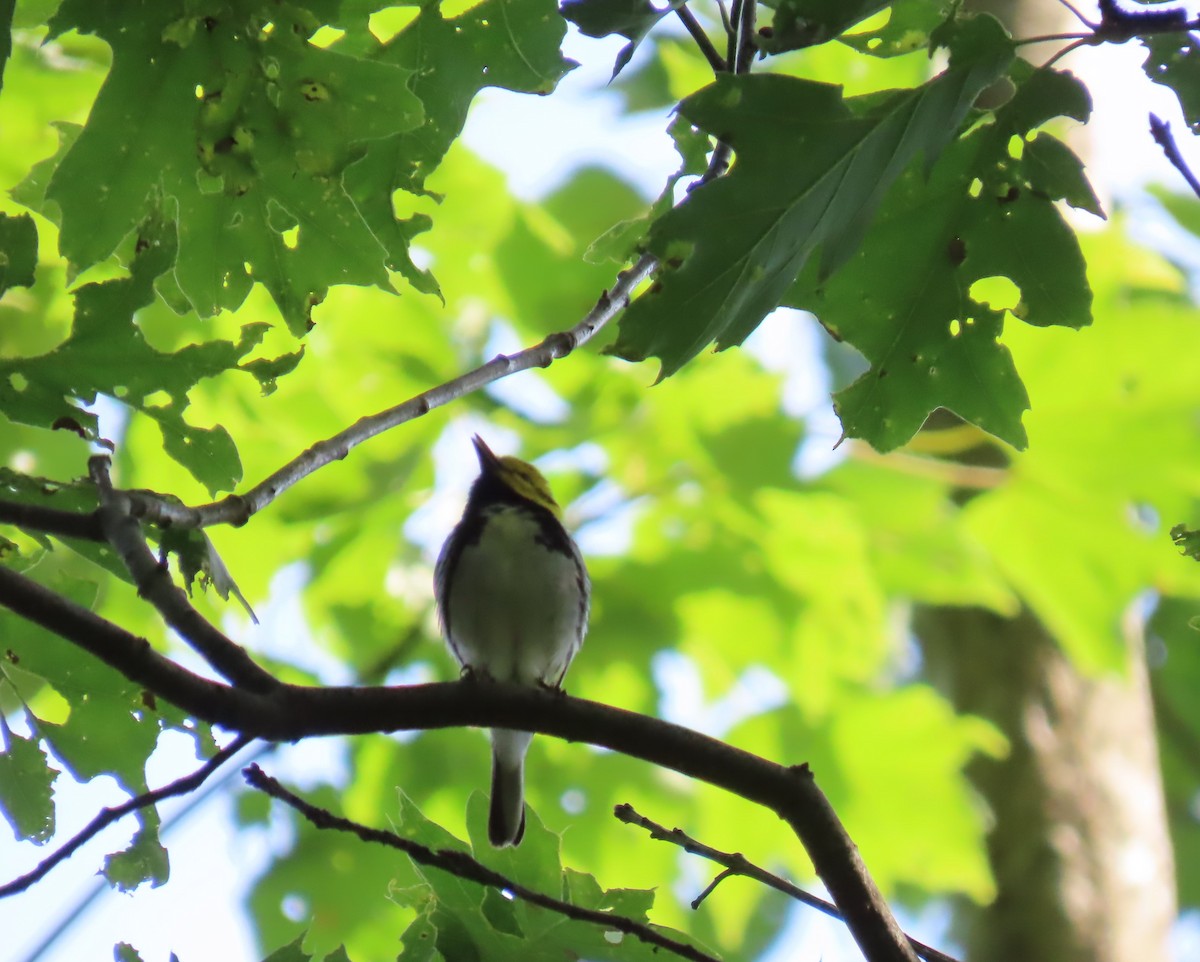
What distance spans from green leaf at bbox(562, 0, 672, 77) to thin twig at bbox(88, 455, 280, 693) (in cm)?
78

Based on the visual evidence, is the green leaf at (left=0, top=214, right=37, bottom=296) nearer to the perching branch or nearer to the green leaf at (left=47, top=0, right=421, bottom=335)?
the green leaf at (left=47, top=0, right=421, bottom=335)

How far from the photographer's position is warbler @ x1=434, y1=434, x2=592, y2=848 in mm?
4188

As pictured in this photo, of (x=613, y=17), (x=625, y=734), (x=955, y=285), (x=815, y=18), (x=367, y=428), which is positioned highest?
(x=955, y=285)

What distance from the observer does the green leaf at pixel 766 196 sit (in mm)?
1723

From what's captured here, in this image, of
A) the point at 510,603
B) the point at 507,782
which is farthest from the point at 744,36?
the point at 507,782

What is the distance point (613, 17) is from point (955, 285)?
2.58ft

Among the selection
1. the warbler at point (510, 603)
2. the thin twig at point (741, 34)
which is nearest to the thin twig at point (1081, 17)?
the thin twig at point (741, 34)

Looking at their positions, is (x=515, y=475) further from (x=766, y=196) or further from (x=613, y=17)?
(x=613, y=17)

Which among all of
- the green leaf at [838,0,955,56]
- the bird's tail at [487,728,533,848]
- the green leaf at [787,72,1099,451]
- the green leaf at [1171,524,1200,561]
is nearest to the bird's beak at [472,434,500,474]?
the bird's tail at [487,728,533,848]

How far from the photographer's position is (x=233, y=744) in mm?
1567

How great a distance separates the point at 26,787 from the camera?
2143mm

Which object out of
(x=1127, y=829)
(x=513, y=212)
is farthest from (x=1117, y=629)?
(x=513, y=212)

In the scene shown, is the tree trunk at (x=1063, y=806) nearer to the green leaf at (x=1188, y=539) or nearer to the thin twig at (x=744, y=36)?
the green leaf at (x=1188, y=539)

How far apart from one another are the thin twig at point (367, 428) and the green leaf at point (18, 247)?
0.43m
